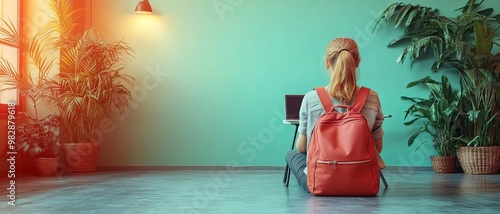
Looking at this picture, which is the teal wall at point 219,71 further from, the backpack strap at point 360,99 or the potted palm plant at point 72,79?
the backpack strap at point 360,99

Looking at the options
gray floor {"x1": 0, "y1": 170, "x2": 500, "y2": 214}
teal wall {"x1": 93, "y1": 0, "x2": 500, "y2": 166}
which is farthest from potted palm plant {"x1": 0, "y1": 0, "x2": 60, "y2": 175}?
teal wall {"x1": 93, "y1": 0, "x2": 500, "y2": 166}

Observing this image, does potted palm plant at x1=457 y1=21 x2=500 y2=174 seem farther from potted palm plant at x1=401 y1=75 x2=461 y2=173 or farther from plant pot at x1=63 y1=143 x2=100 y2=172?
plant pot at x1=63 y1=143 x2=100 y2=172

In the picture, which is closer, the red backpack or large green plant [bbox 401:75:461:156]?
the red backpack

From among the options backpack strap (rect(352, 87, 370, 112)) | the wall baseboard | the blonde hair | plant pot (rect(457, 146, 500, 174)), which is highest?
the blonde hair

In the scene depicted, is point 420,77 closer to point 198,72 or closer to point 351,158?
point 198,72

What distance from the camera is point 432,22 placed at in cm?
662

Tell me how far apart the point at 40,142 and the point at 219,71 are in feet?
7.11

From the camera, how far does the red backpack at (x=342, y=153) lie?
3475 mm

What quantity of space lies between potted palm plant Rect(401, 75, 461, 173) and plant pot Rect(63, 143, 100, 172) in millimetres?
3513

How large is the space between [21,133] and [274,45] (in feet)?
9.66

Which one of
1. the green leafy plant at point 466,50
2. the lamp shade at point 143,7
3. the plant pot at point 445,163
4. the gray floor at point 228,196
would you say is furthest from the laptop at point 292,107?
the lamp shade at point 143,7

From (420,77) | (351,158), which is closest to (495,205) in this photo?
(351,158)

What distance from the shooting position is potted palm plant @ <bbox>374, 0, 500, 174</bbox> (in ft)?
20.7

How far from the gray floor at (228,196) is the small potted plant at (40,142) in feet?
1.21
